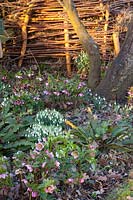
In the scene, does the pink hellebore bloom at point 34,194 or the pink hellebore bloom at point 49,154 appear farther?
the pink hellebore bloom at point 49,154

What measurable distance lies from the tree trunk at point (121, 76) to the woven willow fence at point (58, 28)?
214 cm

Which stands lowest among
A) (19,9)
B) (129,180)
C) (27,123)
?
(129,180)

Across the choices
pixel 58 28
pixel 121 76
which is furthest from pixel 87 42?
pixel 58 28

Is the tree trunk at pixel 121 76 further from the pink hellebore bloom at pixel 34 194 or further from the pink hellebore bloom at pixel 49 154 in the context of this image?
the pink hellebore bloom at pixel 34 194

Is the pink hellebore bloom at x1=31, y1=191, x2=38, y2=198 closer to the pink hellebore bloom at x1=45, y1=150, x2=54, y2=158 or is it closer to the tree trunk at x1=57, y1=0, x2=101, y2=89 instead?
the pink hellebore bloom at x1=45, y1=150, x2=54, y2=158

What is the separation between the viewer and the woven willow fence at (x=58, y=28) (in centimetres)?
880

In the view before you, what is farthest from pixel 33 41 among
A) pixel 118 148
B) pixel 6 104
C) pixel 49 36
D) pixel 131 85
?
pixel 118 148

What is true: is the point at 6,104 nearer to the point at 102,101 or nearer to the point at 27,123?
the point at 27,123

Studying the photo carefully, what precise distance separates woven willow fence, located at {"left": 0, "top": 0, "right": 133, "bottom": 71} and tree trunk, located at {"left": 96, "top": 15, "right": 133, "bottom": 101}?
214 cm

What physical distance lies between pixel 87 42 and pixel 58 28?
2009mm

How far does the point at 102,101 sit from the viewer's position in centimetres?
645

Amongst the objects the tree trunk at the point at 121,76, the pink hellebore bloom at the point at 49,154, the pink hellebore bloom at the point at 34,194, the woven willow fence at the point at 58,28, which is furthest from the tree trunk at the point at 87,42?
the pink hellebore bloom at the point at 34,194

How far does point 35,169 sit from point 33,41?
607 centimetres

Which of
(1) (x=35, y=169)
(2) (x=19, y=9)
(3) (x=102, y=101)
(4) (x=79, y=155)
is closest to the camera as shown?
(1) (x=35, y=169)
